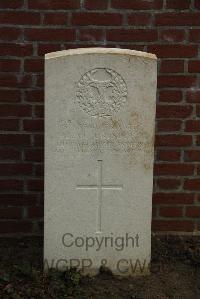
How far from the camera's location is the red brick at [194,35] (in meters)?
3.94

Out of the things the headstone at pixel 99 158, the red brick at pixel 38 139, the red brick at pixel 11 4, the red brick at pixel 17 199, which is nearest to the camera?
the headstone at pixel 99 158

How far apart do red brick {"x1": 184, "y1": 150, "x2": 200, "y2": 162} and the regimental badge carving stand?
869mm

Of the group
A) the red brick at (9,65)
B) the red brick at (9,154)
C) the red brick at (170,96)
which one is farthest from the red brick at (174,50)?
the red brick at (9,154)

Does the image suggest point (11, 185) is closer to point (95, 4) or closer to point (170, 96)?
point (170, 96)

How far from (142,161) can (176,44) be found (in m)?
0.90

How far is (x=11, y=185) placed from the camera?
4.14 m

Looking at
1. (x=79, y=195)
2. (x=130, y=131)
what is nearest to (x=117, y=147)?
(x=130, y=131)

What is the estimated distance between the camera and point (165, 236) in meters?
4.29

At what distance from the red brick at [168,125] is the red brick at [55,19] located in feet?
3.06

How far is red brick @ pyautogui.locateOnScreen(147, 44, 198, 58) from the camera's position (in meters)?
3.95

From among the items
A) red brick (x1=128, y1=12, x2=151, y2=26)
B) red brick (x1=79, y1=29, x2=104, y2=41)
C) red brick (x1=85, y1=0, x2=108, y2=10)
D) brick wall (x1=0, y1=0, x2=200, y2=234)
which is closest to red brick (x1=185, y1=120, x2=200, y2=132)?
brick wall (x1=0, y1=0, x2=200, y2=234)

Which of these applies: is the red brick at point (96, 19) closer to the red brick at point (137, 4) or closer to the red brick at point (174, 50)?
the red brick at point (137, 4)

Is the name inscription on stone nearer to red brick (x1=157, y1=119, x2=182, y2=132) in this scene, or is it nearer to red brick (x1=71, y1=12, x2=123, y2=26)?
red brick (x1=157, y1=119, x2=182, y2=132)

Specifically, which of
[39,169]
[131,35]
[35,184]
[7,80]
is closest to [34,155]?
[39,169]
